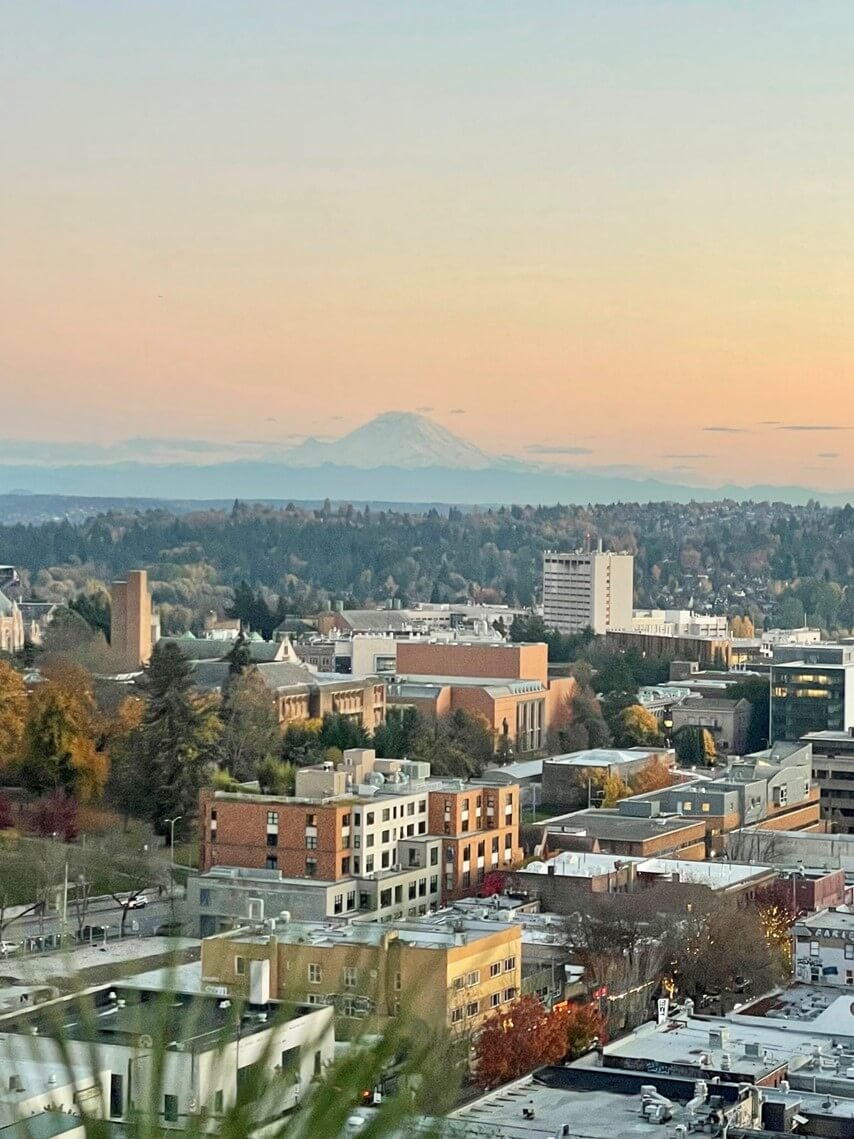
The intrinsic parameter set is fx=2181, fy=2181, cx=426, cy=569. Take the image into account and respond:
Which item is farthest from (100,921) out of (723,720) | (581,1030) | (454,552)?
(454,552)

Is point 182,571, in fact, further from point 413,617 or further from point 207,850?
point 207,850

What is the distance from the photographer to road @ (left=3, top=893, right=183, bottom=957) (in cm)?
1623

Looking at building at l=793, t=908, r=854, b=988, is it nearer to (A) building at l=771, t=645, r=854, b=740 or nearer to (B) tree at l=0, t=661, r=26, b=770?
(B) tree at l=0, t=661, r=26, b=770

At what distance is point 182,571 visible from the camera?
86938mm

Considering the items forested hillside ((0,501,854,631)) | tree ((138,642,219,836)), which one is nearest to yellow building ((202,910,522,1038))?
tree ((138,642,219,836))

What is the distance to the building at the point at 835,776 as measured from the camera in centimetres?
2766

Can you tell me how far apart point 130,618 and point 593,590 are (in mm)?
33438

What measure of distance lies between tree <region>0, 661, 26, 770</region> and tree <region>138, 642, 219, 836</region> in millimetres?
1271

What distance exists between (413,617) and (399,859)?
126 ft

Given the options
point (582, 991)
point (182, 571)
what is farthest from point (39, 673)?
point (182, 571)

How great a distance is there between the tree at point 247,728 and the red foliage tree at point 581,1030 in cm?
1017

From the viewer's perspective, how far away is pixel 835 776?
2783cm

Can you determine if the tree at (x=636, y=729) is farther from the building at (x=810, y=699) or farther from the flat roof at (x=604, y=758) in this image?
the flat roof at (x=604, y=758)

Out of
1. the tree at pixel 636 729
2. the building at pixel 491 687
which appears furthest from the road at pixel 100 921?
the tree at pixel 636 729
